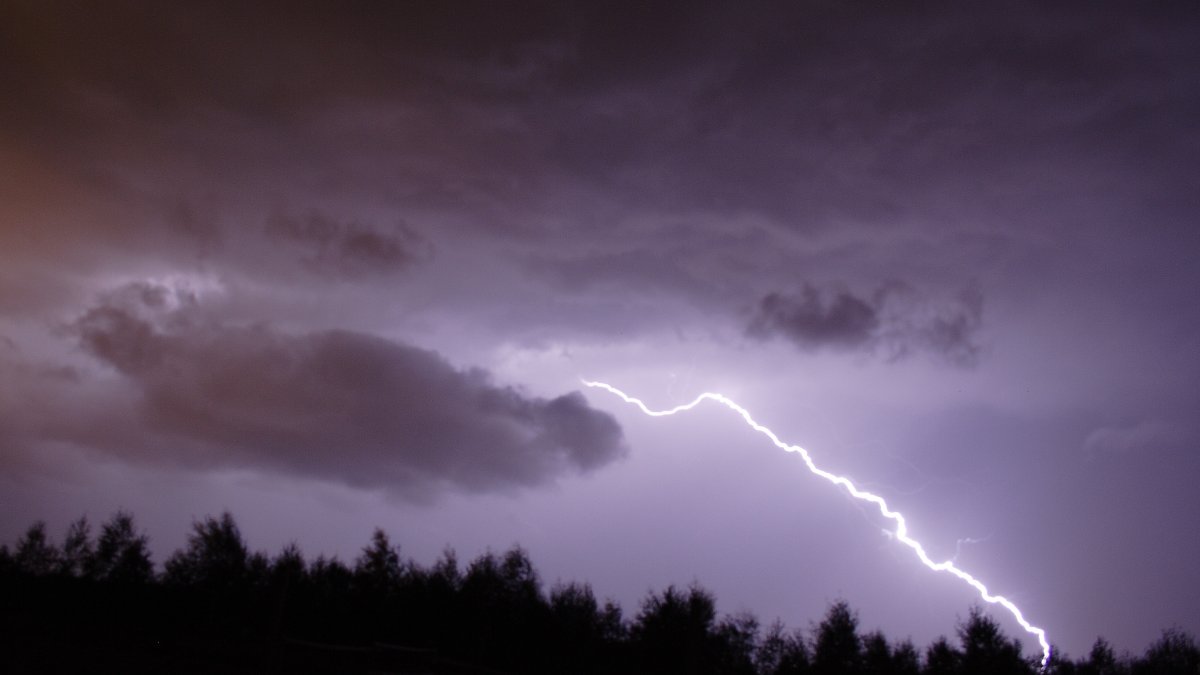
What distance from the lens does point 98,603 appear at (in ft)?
133

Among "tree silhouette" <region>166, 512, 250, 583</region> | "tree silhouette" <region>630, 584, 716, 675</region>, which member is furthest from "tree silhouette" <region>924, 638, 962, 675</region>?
"tree silhouette" <region>166, 512, 250, 583</region>

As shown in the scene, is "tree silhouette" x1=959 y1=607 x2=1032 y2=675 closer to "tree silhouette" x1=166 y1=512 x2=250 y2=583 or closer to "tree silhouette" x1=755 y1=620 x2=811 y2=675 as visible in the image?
"tree silhouette" x1=755 y1=620 x2=811 y2=675

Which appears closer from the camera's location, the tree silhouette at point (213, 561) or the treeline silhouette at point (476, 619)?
the treeline silhouette at point (476, 619)

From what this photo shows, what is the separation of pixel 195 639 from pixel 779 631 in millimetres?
36686

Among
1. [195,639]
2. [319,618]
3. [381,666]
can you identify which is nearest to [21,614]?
[195,639]

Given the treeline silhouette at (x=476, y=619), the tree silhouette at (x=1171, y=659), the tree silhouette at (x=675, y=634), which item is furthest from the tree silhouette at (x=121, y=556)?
the tree silhouette at (x=1171, y=659)

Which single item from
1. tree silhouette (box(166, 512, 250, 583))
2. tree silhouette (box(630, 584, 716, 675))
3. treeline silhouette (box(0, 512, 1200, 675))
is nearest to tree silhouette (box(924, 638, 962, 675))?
treeline silhouette (box(0, 512, 1200, 675))

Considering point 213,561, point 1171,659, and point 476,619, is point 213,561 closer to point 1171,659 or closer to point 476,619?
point 476,619

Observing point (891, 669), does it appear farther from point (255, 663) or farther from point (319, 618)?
point (255, 663)

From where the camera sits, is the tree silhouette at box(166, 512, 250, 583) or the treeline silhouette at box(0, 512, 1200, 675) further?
the tree silhouette at box(166, 512, 250, 583)

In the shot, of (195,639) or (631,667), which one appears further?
A: (631,667)

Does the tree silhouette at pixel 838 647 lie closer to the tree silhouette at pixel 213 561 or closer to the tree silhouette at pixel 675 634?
the tree silhouette at pixel 675 634

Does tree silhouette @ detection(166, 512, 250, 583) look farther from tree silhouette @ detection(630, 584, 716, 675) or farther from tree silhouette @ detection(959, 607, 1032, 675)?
tree silhouette @ detection(959, 607, 1032, 675)

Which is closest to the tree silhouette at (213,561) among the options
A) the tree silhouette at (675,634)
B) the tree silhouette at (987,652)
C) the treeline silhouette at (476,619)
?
the treeline silhouette at (476,619)
